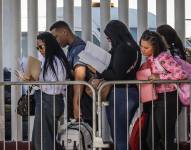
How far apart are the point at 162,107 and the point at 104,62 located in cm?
82

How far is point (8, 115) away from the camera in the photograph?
772cm

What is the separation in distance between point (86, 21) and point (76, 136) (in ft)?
7.42


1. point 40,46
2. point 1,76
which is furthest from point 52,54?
point 1,76

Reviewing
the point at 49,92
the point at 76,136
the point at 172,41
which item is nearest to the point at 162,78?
the point at 172,41

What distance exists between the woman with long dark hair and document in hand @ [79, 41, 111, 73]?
267 millimetres

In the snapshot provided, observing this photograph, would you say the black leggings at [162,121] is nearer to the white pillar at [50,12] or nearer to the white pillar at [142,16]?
the white pillar at [142,16]

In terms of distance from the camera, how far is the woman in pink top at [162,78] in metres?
5.62

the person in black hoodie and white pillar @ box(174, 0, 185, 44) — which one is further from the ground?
white pillar @ box(174, 0, 185, 44)

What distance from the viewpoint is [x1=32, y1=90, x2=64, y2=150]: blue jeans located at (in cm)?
589

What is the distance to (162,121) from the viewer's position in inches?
223

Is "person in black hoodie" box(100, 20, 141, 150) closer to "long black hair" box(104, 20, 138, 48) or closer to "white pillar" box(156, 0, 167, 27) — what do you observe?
"long black hair" box(104, 20, 138, 48)

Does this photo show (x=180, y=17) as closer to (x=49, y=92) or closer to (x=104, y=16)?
(x=104, y=16)

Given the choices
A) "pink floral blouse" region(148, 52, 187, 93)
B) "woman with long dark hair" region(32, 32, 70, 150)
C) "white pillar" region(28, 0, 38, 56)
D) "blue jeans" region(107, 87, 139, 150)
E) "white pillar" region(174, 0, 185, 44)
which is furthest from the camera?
"white pillar" region(28, 0, 38, 56)

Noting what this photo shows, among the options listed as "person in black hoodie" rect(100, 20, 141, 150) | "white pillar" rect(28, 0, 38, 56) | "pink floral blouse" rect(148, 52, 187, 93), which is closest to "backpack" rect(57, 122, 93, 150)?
"person in black hoodie" rect(100, 20, 141, 150)
